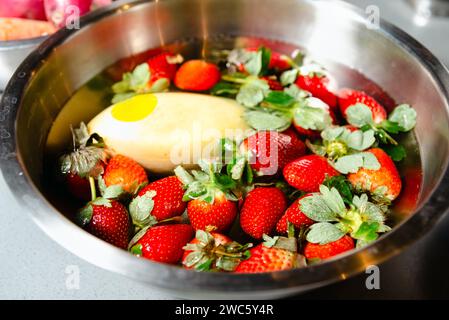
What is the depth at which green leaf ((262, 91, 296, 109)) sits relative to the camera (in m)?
0.77

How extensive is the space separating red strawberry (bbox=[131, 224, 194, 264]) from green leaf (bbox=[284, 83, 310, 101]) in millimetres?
304

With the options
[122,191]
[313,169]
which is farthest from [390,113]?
[122,191]

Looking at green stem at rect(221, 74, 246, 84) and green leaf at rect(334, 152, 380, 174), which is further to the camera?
green stem at rect(221, 74, 246, 84)

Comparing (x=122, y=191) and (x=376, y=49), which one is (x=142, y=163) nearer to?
(x=122, y=191)

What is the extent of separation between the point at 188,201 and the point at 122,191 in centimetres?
9

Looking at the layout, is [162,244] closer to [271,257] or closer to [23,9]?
[271,257]

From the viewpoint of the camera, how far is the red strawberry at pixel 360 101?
78cm

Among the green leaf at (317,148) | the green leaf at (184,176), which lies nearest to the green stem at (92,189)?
the green leaf at (184,176)

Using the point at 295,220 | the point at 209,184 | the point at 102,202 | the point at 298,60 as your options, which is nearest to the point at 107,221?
the point at 102,202

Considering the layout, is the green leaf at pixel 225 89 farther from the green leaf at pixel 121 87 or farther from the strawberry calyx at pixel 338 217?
the strawberry calyx at pixel 338 217

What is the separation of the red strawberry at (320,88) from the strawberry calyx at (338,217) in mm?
226

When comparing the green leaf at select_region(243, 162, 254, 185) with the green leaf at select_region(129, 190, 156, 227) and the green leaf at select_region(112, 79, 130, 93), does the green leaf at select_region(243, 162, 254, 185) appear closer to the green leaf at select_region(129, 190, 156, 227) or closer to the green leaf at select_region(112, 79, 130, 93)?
the green leaf at select_region(129, 190, 156, 227)

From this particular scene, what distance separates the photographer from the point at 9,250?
27.7 inches

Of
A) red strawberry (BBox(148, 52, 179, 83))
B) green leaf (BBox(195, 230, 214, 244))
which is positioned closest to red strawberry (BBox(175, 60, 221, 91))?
red strawberry (BBox(148, 52, 179, 83))
